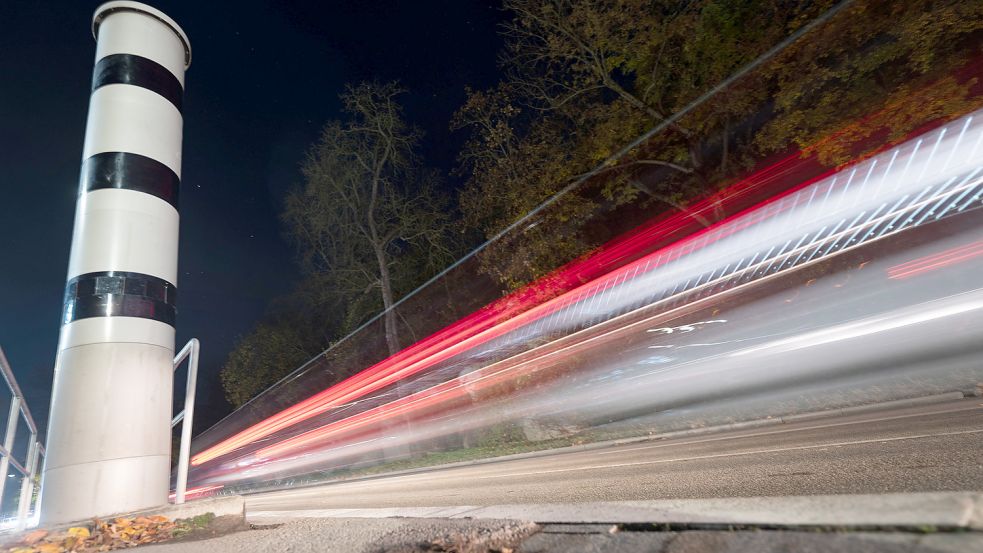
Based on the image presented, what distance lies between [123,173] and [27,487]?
18.0 ft

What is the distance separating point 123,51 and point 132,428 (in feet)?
15.7

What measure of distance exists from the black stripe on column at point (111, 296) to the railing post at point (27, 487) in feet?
9.63

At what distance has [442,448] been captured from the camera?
20.8 metres

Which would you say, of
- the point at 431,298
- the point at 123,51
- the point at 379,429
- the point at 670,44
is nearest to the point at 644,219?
the point at 670,44

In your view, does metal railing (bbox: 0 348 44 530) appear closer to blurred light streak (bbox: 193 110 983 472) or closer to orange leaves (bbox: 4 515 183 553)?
orange leaves (bbox: 4 515 183 553)

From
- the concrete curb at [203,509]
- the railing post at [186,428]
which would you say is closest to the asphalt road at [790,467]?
the concrete curb at [203,509]

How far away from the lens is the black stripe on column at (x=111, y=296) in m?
5.66

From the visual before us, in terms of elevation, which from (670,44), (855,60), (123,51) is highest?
(670,44)

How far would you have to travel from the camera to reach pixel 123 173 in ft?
20.2

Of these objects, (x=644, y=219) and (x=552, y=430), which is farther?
(x=644, y=219)

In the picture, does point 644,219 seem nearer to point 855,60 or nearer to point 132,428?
point 855,60

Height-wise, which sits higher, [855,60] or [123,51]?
[855,60]

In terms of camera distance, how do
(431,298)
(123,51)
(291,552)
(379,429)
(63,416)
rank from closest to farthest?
1. (291,552)
2. (63,416)
3. (123,51)
4. (379,429)
5. (431,298)

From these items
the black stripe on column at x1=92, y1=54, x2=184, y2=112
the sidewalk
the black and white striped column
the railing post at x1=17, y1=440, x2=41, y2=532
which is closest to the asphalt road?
the sidewalk
